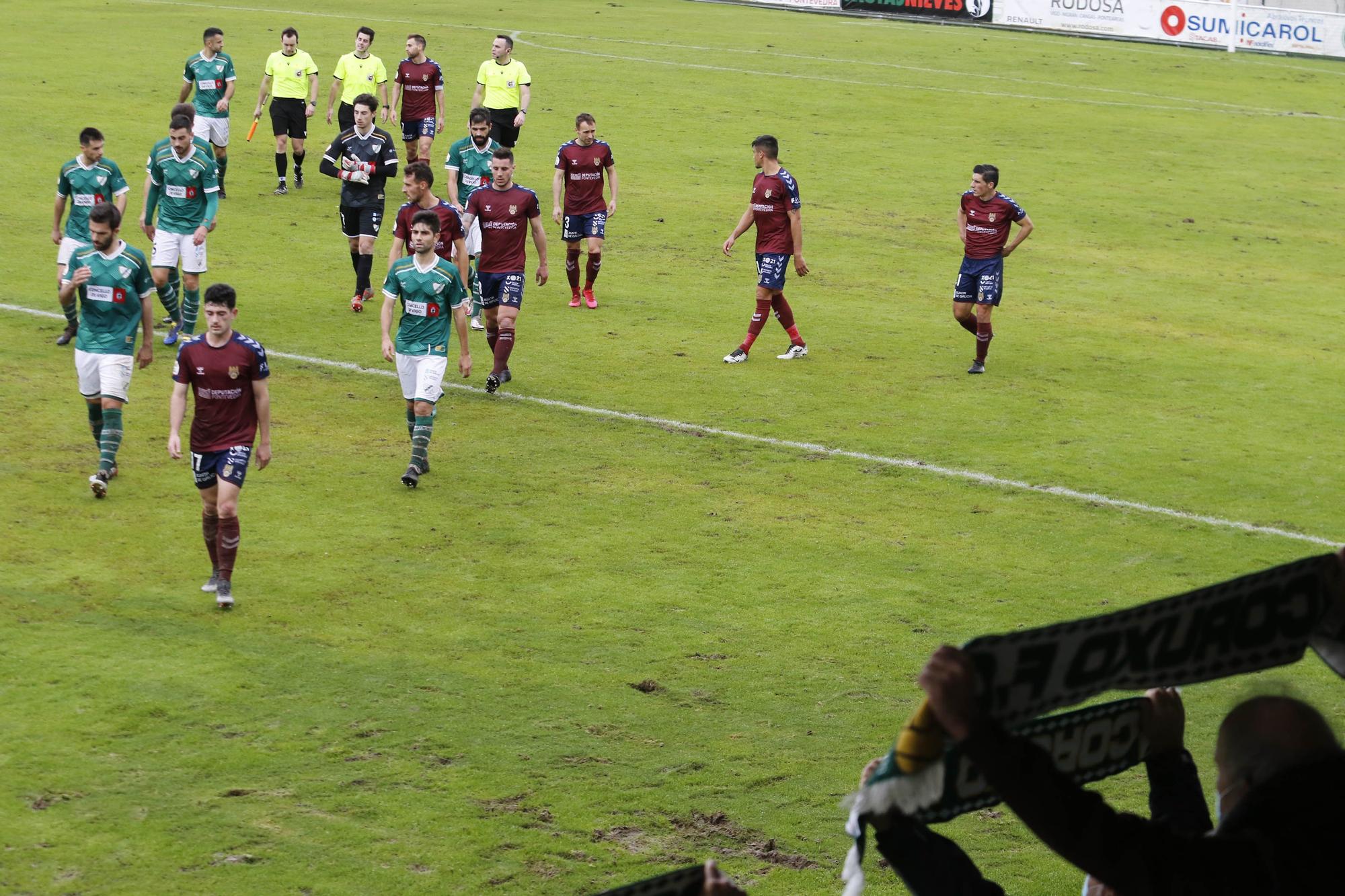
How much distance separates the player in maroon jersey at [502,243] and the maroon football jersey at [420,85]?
392 inches

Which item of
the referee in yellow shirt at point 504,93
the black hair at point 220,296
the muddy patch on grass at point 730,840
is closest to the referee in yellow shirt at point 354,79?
the referee in yellow shirt at point 504,93

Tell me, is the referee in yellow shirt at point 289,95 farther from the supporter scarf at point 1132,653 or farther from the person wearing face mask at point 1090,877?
the supporter scarf at point 1132,653

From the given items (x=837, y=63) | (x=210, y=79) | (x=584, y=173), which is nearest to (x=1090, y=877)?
(x=584, y=173)

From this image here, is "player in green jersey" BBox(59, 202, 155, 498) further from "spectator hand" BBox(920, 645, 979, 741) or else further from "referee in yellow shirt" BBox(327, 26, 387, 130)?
"referee in yellow shirt" BBox(327, 26, 387, 130)

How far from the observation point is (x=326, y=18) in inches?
1734

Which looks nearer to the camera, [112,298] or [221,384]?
[221,384]

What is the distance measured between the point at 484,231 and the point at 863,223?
11.4 metres

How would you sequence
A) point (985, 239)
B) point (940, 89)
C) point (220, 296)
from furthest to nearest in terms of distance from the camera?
1. point (940, 89)
2. point (985, 239)
3. point (220, 296)

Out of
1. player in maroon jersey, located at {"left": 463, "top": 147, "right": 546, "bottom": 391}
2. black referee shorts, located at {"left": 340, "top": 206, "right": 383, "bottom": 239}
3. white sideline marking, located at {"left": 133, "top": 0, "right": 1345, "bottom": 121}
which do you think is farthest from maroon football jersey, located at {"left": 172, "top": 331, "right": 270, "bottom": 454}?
white sideline marking, located at {"left": 133, "top": 0, "right": 1345, "bottom": 121}

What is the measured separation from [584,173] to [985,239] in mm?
5670

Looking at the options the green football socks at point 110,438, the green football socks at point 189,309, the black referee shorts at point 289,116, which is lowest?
the green football socks at point 110,438

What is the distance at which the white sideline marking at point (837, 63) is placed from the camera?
1521 inches

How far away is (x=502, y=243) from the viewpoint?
56.4 feet

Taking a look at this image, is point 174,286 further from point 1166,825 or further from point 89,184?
point 1166,825
